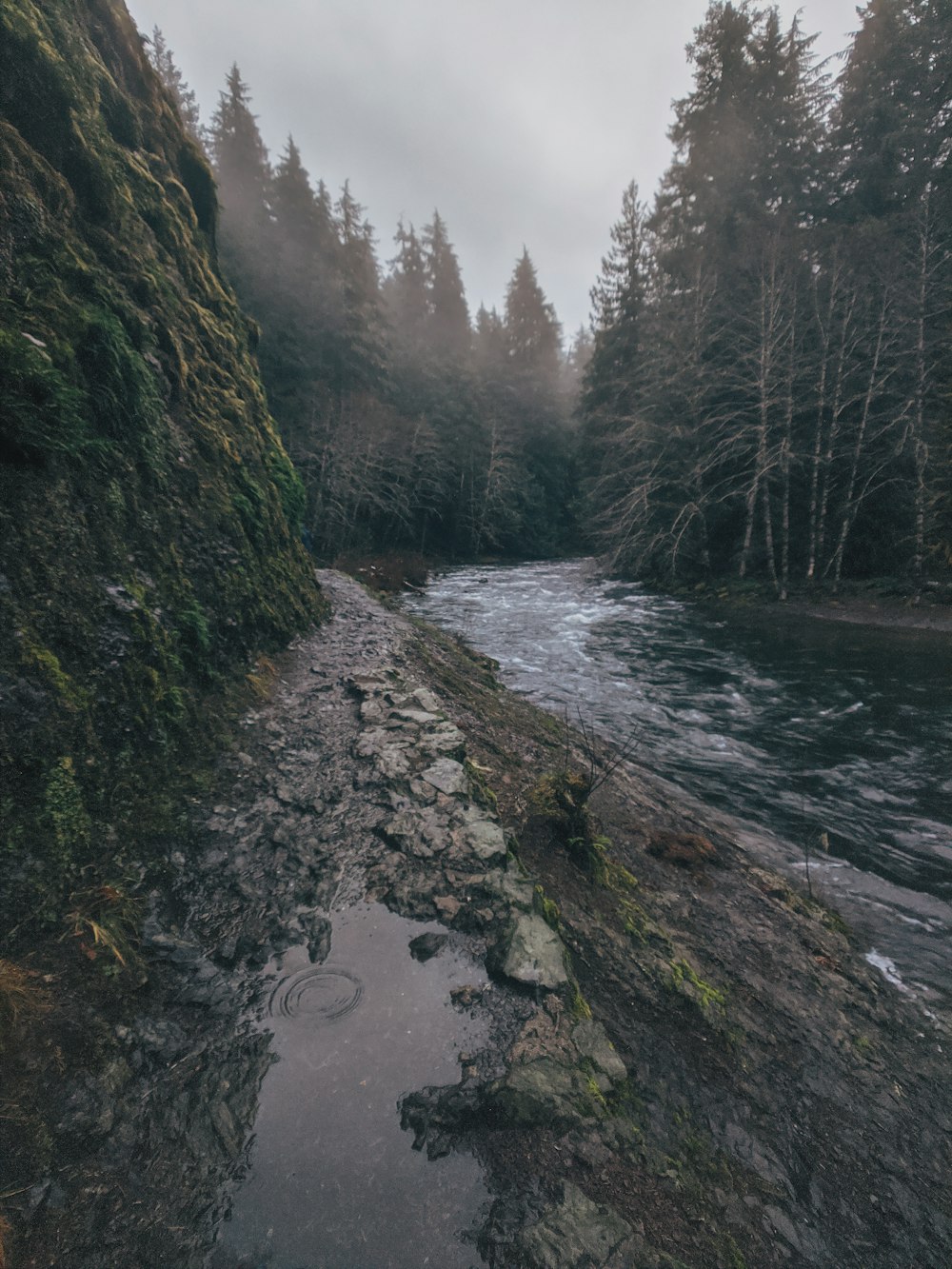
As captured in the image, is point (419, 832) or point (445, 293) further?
point (445, 293)

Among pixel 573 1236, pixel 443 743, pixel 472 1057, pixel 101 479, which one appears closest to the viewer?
pixel 573 1236

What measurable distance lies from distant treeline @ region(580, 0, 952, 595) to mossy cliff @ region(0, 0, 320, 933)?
15.1m

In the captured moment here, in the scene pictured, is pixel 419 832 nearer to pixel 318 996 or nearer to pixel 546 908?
pixel 546 908

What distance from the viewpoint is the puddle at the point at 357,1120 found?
1550mm

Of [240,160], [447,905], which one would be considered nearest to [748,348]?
[447,905]

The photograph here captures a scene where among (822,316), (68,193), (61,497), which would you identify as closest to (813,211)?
(822,316)

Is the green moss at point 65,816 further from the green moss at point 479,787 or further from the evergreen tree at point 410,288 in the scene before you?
the evergreen tree at point 410,288

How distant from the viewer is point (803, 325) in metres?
16.6

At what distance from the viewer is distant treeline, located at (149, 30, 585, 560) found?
26.1m

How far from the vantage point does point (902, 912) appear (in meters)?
4.28

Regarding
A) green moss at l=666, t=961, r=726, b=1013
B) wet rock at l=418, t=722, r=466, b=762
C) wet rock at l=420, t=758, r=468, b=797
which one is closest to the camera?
green moss at l=666, t=961, r=726, b=1013

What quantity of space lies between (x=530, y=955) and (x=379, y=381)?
37353mm

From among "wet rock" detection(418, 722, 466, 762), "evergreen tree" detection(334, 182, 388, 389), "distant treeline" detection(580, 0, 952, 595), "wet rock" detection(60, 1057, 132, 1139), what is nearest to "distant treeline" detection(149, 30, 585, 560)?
"evergreen tree" detection(334, 182, 388, 389)

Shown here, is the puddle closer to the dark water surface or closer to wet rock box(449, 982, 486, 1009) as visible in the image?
wet rock box(449, 982, 486, 1009)
